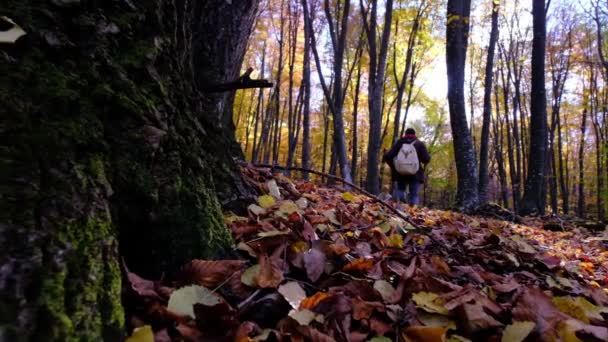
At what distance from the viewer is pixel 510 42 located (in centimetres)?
1877

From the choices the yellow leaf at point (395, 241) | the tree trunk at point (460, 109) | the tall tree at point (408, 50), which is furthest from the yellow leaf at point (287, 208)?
the tall tree at point (408, 50)

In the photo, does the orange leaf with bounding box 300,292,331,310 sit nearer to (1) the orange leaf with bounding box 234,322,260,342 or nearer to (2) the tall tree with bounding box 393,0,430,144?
(1) the orange leaf with bounding box 234,322,260,342

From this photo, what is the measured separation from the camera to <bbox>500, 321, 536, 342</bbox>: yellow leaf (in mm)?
953

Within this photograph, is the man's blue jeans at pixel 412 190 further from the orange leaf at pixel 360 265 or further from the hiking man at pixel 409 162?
the orange leaf at pixel 360 265

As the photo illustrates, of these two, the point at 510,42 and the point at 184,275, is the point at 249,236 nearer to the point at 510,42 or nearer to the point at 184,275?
the point at 184,275

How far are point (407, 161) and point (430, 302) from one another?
5264 mm

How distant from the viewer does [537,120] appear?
735cm

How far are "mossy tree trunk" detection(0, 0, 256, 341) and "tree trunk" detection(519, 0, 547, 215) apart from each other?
24.6 feet

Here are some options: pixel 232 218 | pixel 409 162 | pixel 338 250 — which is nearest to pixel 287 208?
pixel 232 218

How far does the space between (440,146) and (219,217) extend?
25.5 metres

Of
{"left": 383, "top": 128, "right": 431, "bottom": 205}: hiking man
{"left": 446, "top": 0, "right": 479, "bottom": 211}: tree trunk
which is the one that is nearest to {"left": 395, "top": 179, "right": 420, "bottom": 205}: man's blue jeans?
{"left": 383, "top": 128, "right": 431, "bottom": 205}: hiking man

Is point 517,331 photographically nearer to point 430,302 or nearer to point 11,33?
point 430,302

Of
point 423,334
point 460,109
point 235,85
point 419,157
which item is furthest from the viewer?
point 460,109

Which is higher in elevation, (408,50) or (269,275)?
(408,50)
